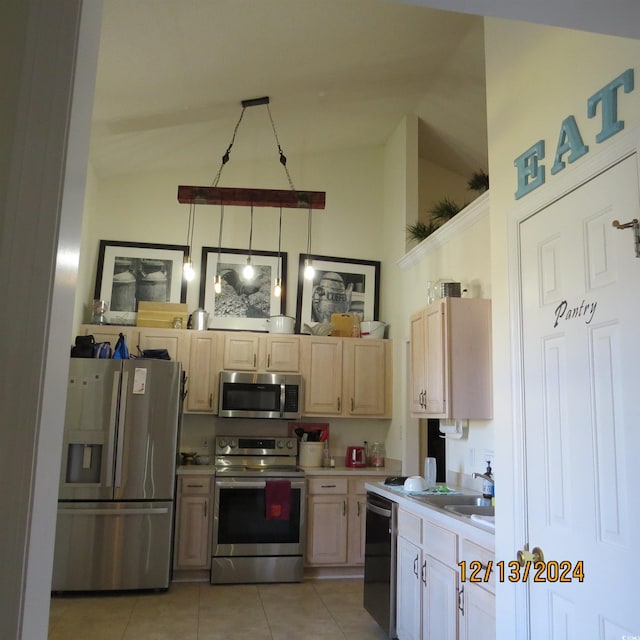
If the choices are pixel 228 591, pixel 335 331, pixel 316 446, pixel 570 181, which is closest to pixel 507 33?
pixel 570 181

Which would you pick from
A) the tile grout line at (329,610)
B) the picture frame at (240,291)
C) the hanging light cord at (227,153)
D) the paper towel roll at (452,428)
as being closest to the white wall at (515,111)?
the paper towel roll at (452,428)

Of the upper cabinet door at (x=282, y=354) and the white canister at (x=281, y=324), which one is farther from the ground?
the white canister at (x=281, y=324)

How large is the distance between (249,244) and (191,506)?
256 cm

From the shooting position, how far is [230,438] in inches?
215

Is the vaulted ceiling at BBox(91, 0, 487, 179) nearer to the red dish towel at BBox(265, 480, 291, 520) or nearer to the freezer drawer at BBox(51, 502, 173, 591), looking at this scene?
the freezer drawer at BBox(51, 502, 173, 591)

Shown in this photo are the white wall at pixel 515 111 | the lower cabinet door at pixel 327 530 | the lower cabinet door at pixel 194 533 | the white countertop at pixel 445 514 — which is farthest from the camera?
the lower cabinet door at pixel 327 530

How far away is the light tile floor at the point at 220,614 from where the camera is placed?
12.2 feet

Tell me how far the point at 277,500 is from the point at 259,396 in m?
0.92

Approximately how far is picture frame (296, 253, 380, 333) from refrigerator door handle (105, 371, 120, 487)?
188 centimetres

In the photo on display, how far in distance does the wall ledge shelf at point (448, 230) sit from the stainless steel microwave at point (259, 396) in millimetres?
1525

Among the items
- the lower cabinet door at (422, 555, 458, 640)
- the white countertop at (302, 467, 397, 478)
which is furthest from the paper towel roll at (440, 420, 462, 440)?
the white countertop at (302, 467, 397, 478)

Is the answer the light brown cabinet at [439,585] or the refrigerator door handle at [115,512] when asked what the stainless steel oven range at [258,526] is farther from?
the light brown cabinet at [439,585]

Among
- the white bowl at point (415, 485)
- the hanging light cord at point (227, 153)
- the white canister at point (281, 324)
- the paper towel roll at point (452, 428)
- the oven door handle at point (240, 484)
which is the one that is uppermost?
the hanging light cord at point (227, 153)
